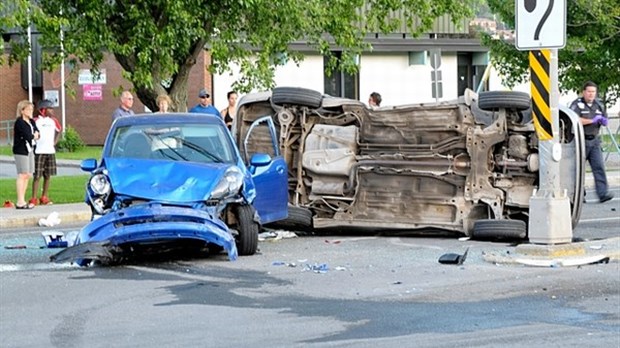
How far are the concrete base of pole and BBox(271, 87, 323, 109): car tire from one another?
3.93 metres

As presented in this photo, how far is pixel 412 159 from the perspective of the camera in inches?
599

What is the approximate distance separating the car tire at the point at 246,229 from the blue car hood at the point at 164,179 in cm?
46

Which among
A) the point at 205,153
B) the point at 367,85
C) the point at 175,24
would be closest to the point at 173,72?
the point at 175,24

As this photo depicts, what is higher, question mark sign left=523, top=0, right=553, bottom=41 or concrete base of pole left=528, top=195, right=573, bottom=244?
question mark sign left=523, top=0, right=553, bottom=41

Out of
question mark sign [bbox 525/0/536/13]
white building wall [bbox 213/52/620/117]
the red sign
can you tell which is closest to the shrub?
the red sign

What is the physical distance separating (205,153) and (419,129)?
301cm

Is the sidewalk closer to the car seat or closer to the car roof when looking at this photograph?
the car roof

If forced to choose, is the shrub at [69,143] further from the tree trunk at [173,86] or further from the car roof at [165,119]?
the car roof at [165,119]

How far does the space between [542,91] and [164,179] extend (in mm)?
3955

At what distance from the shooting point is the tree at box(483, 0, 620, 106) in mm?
28656

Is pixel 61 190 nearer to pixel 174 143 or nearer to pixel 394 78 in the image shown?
pixel 174 143

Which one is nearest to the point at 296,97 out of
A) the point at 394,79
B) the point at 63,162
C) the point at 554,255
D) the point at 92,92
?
the point at 554,255

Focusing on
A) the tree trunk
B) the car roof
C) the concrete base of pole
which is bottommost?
the concrete base of pole

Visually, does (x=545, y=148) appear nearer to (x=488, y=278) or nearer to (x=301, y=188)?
(x=488, y=278)
